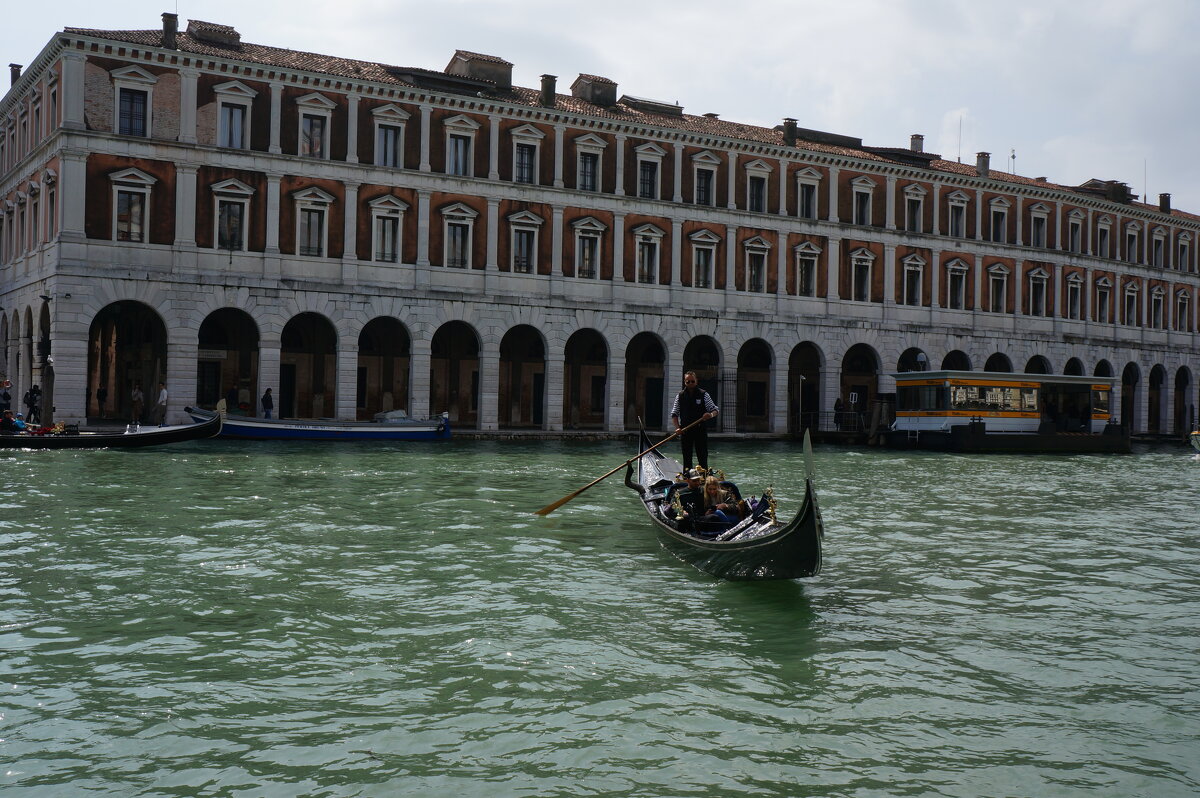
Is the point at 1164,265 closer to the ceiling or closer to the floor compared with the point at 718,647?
closer to the ceiling

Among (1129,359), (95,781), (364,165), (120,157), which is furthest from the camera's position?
(1129,359)

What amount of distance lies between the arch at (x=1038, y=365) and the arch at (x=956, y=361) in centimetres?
331

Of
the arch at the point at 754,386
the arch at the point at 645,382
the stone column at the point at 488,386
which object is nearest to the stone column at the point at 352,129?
the stone column at the point at 488,386

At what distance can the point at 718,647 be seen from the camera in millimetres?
7195

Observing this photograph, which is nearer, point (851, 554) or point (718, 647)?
point (718, 647)

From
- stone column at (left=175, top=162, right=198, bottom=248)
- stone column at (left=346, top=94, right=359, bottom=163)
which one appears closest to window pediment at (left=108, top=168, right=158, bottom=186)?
stone column at (left=175, top=162, right=198, bottom=248)

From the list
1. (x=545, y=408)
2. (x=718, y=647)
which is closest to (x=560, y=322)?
(x=545, y=408)

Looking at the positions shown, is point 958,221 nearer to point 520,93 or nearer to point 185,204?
point 520,93

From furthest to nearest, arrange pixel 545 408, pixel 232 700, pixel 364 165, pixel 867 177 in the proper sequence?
pixel 867 177
pixel 545 408
pixel 364 165
pixel 232 700

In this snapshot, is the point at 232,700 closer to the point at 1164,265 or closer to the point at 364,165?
the point at 364,165

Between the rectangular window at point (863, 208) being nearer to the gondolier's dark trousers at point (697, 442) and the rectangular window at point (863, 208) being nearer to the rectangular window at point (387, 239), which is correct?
the rectangular window at point (387, 239)

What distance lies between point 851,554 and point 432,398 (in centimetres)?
2368

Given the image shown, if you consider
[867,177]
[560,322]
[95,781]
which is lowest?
[95,781]

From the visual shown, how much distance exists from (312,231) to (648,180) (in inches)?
442
